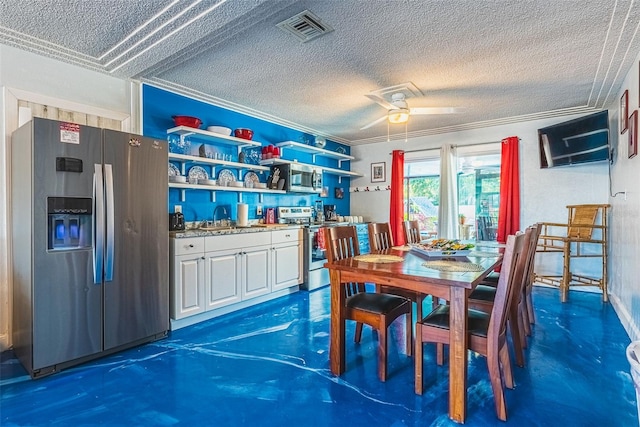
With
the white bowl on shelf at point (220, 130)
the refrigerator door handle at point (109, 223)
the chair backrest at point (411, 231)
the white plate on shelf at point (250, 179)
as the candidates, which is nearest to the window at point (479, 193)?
the chair backrest at point (411, 231)

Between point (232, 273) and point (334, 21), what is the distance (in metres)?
2.54

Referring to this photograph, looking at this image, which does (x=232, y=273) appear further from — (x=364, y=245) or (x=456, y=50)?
(x=456, y=50)

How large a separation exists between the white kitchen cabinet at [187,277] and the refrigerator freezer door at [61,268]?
65 centimetres

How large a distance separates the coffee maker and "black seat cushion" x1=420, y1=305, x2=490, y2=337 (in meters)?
3.53

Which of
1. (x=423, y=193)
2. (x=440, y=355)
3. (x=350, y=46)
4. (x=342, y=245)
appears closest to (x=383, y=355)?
(x=440, y=355)

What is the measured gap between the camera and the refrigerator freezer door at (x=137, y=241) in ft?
8.22

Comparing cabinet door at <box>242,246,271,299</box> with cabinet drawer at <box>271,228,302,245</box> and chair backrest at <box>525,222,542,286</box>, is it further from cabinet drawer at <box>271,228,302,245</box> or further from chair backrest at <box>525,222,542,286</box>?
chair backrest at <box>525,222,542,286</box>

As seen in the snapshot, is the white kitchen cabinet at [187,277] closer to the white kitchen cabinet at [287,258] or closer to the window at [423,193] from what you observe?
the white kitchen cabinet at [287,258]

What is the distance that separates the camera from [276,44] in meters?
2.57

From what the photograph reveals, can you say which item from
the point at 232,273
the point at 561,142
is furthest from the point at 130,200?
the point at 561,142

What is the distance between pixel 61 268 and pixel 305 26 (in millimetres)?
2410

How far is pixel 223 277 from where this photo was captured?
3.39 m

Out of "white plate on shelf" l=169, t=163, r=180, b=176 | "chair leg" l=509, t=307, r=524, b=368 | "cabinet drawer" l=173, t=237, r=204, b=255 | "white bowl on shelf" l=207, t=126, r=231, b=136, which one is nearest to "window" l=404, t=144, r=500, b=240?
"chair leg" l=509, t=307, r=524, b=368

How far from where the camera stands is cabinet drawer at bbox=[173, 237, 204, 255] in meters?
3.01
